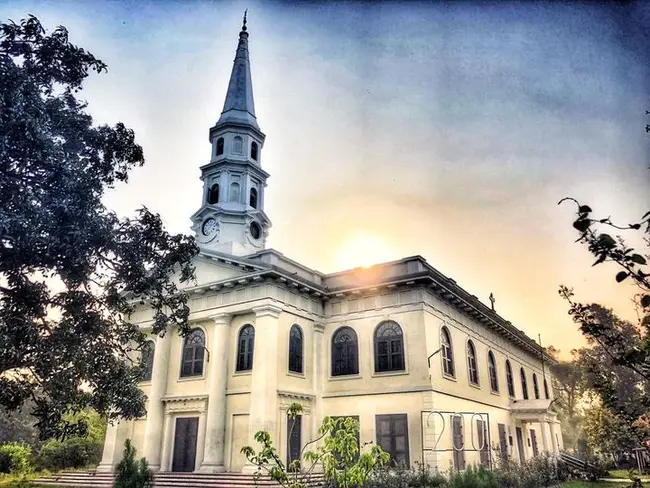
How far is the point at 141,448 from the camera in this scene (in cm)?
2505

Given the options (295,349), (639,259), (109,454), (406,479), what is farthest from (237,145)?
(639,259)

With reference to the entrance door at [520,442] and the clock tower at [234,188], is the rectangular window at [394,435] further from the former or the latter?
the entrance door at [520,442]

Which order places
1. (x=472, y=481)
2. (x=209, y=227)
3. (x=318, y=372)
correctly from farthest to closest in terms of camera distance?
(x=209, y=227), (x=318, y=372), (x=472, y=481)

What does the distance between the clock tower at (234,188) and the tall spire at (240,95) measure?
7cm

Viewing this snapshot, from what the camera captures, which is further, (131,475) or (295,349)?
(295,349)

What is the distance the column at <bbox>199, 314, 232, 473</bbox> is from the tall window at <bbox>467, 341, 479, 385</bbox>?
1288cm

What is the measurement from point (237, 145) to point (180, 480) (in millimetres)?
19483

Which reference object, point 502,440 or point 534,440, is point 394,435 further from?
point 534,440

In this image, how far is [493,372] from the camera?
104 ft

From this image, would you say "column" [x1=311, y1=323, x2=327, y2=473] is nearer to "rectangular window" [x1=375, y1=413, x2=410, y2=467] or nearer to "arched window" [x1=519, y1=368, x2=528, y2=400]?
"rectangular window" [x1=375, y1=413, x2=410, y2=467]

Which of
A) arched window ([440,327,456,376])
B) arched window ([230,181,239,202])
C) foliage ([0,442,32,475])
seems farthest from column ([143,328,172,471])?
arched window ([440,327,456,376])

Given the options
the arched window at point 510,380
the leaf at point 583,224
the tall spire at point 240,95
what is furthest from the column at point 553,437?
the leaf at point 583,224

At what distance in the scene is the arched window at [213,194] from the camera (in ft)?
103

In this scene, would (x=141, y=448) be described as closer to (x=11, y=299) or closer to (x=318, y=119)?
(x=11, y=299)
